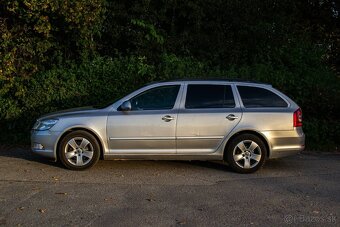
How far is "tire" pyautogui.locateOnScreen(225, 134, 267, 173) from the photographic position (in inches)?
336

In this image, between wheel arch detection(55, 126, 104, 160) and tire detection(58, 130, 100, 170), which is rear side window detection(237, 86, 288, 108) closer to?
wheel arch detection(55, 126, 104, 160)

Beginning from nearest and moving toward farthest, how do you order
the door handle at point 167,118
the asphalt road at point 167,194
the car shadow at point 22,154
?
the asphalt road at point 167,194 < the door handle at point 167,118 < the car shadow at point 22,154

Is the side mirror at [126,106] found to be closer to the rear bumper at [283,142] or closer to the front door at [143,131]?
the front door at [143,131]

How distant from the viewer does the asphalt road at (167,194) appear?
6.04 meters

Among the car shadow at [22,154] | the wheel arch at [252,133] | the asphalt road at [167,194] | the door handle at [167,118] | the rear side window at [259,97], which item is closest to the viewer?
the asphalt road at [167,194]

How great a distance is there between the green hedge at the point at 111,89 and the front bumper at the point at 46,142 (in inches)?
117

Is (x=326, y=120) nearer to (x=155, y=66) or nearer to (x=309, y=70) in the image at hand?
(x=309, y=70)

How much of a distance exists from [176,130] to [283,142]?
1.81 m

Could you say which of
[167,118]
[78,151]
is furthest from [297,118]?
[78,151]

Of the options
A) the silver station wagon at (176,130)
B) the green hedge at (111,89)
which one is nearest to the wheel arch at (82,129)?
the silver station wagon at (176,130)

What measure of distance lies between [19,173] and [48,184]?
1.05 m

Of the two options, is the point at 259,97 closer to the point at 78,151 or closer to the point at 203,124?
the point at 203,124

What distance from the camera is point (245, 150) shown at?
28.1 ft

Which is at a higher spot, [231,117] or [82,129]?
[231,117]
